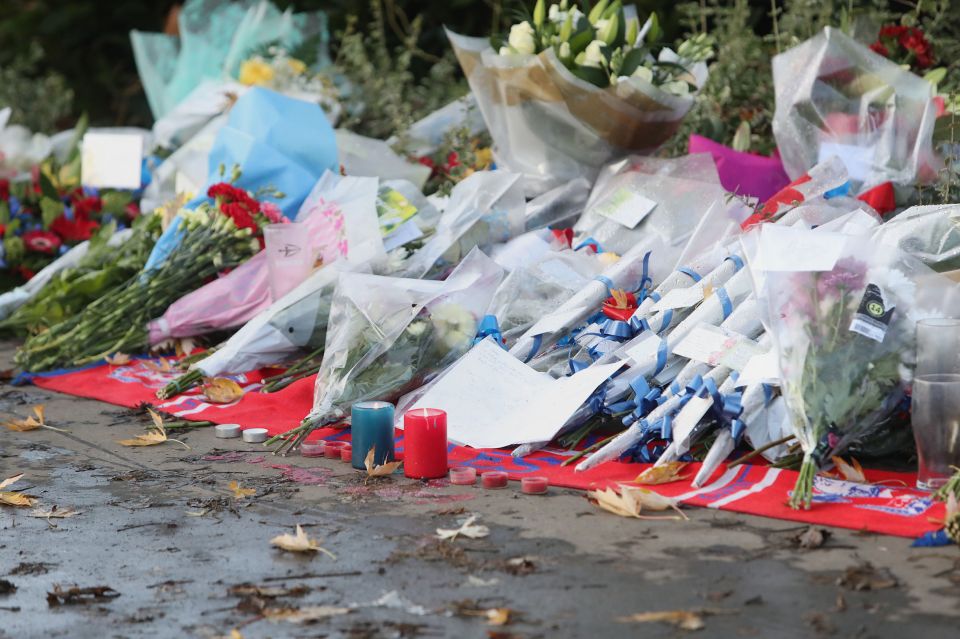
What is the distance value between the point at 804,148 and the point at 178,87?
371cm

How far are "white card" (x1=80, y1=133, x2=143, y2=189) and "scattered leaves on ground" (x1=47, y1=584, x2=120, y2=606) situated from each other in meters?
3.50

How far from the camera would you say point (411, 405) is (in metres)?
3.54

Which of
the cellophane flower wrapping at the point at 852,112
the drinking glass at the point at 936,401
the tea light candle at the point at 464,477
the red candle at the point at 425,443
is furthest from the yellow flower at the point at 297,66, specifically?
the drinking glass at the point at 936,401

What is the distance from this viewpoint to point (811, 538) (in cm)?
246

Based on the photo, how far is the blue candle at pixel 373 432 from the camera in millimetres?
3100

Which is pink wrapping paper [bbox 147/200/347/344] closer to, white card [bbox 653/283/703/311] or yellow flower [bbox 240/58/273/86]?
white card [bbox 653/283/703/311]

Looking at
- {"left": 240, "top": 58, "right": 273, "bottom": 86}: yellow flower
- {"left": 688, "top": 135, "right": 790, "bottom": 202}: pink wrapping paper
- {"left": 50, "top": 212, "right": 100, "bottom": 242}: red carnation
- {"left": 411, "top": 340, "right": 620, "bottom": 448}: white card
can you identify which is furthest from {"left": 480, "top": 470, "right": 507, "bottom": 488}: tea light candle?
{"left": 240, "top": 58, "right": 273, "bottom": 86}: yellow flower

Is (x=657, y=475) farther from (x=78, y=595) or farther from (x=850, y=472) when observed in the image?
(x=78, y=595)

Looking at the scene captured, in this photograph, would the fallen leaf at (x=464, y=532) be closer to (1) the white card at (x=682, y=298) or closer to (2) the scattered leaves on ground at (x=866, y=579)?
(2) the scattered leaves on ground at (x=866, y=579)

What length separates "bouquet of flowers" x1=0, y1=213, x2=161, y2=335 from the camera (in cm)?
488

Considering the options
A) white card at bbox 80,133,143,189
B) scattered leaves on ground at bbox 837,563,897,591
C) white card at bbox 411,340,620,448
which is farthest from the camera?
white card at bbox 80,133,143,189

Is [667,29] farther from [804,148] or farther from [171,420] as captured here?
[171,420]

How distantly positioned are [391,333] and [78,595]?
1.30m

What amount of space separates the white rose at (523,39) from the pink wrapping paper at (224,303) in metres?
0.92
